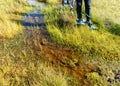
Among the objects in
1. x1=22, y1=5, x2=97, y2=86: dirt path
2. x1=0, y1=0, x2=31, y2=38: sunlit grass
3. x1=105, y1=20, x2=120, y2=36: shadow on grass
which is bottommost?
x1=22, y1=5, x2=97, y2=86: dirt path

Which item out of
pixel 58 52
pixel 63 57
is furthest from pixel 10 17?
pixel 63 57

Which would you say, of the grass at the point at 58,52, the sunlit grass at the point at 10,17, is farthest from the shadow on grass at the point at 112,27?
the sunlit grass at the point at 10,17

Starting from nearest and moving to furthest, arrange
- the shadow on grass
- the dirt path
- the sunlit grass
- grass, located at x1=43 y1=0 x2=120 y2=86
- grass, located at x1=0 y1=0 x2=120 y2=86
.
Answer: grass, located at x1=0 y1=0 x2=120 y2=86 → the dirt path → grass, located at x1=43 y1=0 x2=120 y2=86 → the sunlit grass → the shadow on grass

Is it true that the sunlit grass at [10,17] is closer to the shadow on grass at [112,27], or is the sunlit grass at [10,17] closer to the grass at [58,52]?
the grass at [58,52]

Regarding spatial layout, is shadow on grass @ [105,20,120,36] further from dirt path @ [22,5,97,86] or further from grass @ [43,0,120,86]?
dirt path @ [22,5,97,86]

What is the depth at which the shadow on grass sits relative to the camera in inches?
337

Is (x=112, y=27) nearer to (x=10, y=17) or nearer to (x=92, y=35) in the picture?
(x=92, y=35)

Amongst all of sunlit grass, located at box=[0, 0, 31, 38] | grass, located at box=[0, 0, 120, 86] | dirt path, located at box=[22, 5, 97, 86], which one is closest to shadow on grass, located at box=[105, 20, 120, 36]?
grass, located at box=[0, 0, 120, 86]

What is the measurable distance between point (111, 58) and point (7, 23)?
9.81ft

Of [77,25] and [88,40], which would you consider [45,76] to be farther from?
[77,25]

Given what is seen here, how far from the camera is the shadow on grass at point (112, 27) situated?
8555 mm

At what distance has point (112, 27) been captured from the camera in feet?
29.4

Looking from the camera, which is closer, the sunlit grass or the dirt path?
the dirt path

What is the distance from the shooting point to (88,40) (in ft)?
25.5
